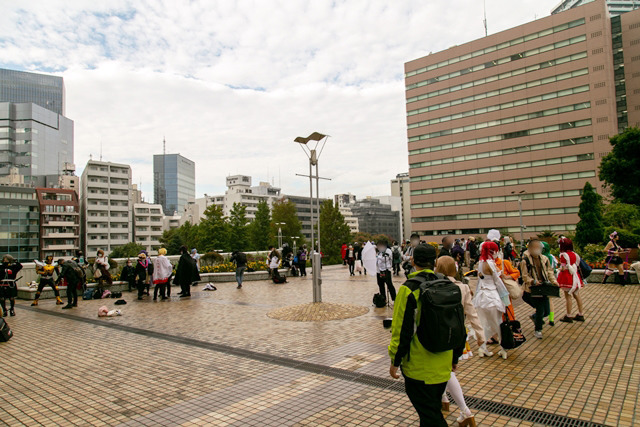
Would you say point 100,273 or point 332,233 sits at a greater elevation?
point 332,233

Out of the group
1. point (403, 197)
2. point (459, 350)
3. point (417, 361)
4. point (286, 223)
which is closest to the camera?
point (417, 361)

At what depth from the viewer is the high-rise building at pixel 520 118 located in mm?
56344

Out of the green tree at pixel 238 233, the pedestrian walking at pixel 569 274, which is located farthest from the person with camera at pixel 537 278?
the green tree at pixel 238 233

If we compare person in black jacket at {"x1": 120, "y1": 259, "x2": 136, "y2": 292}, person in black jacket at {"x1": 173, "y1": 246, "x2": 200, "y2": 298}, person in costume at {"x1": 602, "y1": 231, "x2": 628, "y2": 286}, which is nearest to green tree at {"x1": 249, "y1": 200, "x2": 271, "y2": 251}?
person in black jacket at {"x1": 120, "y1": 259, "x2": 136, "y2": 292}

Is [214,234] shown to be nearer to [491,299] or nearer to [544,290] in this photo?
[544,290]

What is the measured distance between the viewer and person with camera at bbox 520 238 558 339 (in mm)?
7094

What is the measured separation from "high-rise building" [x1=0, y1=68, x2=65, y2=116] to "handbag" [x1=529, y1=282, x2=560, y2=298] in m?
165

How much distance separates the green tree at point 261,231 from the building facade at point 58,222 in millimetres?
35793

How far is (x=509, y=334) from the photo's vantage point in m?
5.73

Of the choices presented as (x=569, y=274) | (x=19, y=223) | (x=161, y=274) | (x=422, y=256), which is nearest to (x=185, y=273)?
(x=161, y=274)

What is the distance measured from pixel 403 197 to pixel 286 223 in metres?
98.8

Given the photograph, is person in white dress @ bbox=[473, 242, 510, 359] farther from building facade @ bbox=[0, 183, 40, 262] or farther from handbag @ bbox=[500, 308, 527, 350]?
building facade @ bbox=[0, 183, 40, 262]

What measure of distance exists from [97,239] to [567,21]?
89719 mm

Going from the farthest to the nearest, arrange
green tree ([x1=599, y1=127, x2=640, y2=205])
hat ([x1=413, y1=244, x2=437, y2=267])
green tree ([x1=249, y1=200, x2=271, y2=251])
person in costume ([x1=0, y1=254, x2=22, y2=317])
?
green tree ([x1=249, y1=200, x2=271, y2=251]), green tree ([x1=599, y1=127, x2=640, y2=205]), person in costume ([x1=0, y1=254, x2=22, y2=317]), hat ([x1=413, y1=244, x2=437, y2=267])
